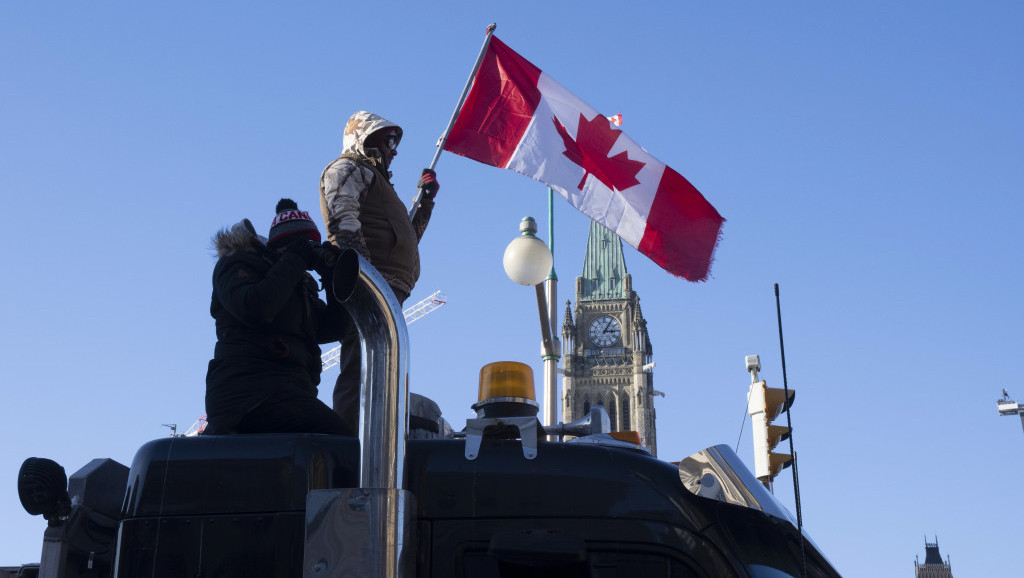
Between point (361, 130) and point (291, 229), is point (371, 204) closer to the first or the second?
point (361, 130)

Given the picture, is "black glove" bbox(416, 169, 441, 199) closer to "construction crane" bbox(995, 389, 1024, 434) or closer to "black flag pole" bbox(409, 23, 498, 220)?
"black flag pole" bbox(409, 23, 498, 220)

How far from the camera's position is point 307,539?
217cm

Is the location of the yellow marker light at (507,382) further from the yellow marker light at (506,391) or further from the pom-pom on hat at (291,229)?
the pom-pom on hat at (291,229)

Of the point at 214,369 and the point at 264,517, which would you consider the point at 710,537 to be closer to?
the point at 264,517

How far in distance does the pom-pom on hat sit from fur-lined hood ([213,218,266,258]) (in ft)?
0.39

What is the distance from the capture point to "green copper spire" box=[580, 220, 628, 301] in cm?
11688

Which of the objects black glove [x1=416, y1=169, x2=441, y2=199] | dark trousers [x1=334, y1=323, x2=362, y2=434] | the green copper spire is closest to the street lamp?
black glove [x1=416, y1=169, x2=441, y2=199]

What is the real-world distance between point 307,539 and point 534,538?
537 millimetres

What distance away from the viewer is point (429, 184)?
5781mm

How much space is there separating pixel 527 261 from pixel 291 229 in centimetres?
727

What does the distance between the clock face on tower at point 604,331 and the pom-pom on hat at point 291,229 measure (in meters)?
113

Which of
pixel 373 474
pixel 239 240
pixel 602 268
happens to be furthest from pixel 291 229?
pixel 602 268

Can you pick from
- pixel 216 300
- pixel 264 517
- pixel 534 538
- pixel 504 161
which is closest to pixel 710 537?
pixel 534 538

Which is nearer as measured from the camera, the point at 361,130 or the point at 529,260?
the point at 361,130
